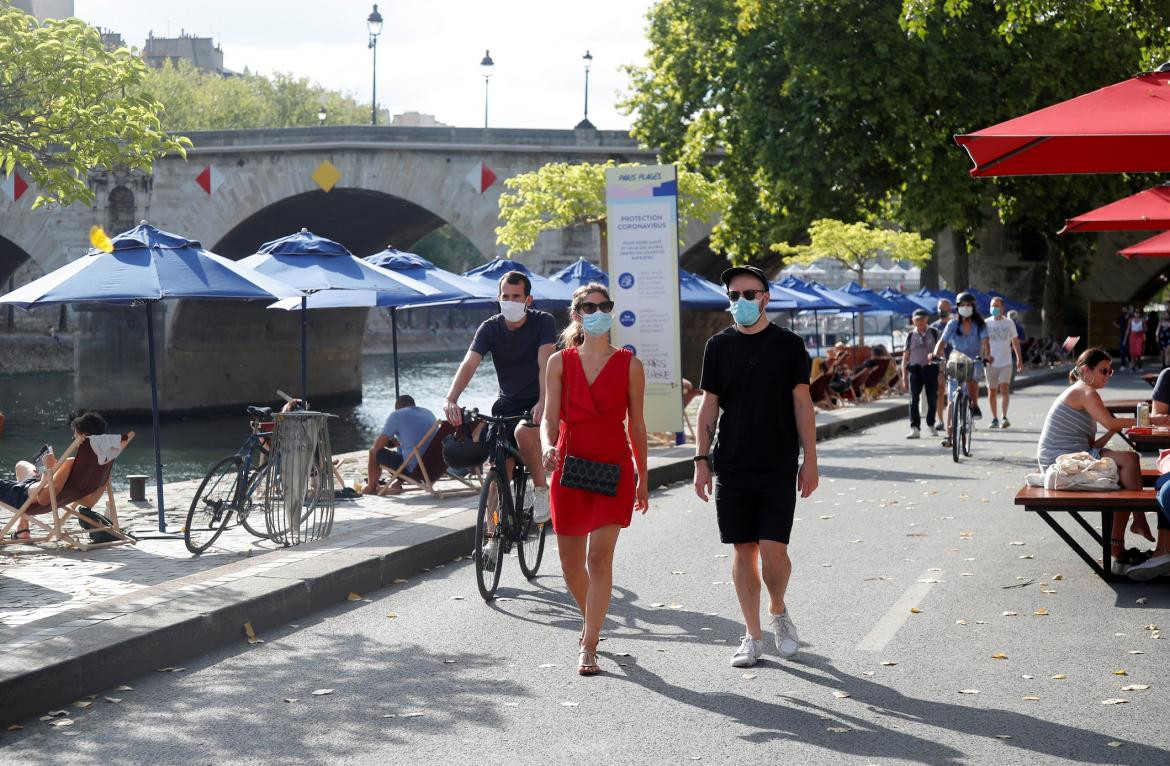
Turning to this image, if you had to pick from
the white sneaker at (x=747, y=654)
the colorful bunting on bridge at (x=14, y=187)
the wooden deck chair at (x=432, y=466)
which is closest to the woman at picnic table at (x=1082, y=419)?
the white sneaker at (x=747, y=654)

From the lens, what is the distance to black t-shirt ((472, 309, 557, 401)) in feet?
28.6

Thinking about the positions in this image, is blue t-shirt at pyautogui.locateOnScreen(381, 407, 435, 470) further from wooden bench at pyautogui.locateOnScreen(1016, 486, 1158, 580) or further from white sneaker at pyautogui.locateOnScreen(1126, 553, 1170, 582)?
white sneaker at pyautogui.locateOnScreen(1126, 553, 1170, 582)

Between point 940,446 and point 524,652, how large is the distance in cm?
1205

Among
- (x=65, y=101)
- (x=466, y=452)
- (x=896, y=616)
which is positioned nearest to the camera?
(x=896, y=616)

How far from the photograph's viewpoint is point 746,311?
21.0ft

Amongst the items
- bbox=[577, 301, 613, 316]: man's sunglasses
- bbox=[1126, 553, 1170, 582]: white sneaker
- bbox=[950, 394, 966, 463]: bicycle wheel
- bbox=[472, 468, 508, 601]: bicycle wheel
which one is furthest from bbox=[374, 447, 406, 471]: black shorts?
bbox=[577, 301, 613, 316]: man's sunglasses

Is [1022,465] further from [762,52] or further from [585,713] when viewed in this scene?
[762,52]

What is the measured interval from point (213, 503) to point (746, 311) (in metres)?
4.80

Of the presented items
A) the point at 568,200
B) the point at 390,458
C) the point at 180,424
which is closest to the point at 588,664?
the point at 390,458

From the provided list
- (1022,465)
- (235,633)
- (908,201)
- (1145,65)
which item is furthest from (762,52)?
(235,633)

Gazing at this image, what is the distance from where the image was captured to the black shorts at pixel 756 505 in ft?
21.1

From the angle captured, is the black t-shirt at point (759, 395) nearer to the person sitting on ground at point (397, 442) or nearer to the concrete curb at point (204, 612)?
the concrete curb at point (204, 612)

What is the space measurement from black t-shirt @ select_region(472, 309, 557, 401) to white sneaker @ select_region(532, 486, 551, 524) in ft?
1.70

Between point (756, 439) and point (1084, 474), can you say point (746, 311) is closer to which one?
point (756, 439)
